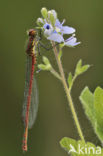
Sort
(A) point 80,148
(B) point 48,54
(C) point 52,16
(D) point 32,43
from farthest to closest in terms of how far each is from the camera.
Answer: (B) point 48,54, (D) point 32,43, (C) point 52,16, (A) point 80,148

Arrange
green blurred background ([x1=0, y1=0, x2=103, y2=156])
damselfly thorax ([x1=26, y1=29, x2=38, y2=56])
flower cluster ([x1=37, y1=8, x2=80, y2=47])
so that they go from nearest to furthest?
flower cluster ([x1=37, y1=8, x2=80, y2=47]) → damselfly thorax ([x1=26, y1=29, x2=38, y2=56]) → green blurred background ([x1=0, y1=0, x2=103, y2=156])

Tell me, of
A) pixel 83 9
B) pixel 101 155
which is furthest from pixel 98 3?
pixel 101 155

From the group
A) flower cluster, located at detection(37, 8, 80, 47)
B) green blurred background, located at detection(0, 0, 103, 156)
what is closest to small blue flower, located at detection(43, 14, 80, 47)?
flower cluster, located at detection(37, 8, 80, 47)

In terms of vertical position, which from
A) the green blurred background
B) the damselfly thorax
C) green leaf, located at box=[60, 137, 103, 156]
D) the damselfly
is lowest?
green leaf, located at box=[60, 137, 103, 156]

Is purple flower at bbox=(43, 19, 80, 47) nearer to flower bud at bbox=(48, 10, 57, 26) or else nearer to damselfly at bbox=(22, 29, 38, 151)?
flower bud at bbox=(48, 10, 57, 26)

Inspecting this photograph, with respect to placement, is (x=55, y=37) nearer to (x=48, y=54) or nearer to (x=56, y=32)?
(x=56, y=32)

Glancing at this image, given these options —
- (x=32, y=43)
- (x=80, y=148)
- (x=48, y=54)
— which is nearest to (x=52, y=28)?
(x=32, y=43)

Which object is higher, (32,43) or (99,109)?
(32,43)
